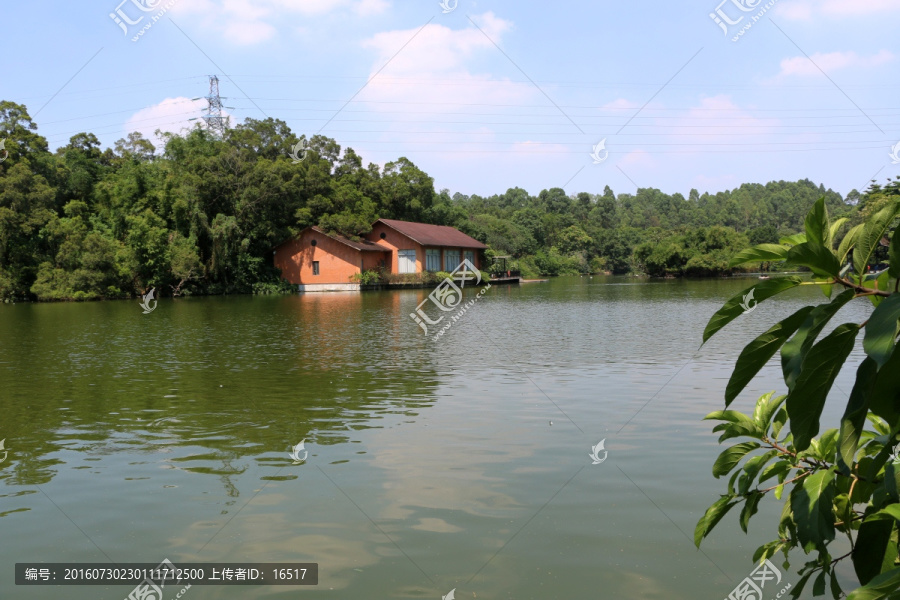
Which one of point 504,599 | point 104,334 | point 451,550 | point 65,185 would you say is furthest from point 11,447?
point 65,185

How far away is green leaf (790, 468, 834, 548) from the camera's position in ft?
5.22

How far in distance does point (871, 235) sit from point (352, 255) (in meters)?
45.1

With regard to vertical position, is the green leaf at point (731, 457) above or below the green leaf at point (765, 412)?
below

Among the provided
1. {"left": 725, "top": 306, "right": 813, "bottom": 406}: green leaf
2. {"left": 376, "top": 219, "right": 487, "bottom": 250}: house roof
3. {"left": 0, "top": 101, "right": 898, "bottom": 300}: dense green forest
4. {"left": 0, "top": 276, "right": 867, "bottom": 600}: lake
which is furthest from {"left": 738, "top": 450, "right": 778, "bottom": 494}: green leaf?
{"left": 376, "top": 219, "right": 487, "bottom": 250}: house roof

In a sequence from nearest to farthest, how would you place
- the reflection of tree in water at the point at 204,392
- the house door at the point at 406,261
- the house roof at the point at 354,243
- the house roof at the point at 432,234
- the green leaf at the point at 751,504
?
the green leaf at the point at 751,504 → the reflection of tree in water at the point at 204,392 → the house roof at the point at 354,243 → the house roof at the point at 432,234 → the house door at the point at 406,261

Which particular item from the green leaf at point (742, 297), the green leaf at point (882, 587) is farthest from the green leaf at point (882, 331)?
the green leaf at point (882, 587)

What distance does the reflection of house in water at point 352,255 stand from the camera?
45969mm

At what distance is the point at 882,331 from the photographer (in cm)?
122

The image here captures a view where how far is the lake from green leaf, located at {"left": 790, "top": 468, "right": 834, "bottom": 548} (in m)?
2.90

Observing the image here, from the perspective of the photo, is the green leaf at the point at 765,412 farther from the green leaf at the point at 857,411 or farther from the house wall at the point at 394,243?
the house wall at the point at 394,243

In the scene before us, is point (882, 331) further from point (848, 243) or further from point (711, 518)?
point (711, 518)

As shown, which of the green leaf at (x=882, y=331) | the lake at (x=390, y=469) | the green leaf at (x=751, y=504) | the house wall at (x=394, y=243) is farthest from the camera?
the house wall at (x=394, y=243)

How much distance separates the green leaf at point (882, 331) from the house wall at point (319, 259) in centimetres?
4510

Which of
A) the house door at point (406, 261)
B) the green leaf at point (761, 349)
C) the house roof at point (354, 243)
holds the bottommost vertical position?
the green leaf at point (761, 349)
